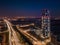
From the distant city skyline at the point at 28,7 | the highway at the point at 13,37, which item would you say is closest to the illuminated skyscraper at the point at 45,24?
the distant city skyline at the point at 28,7

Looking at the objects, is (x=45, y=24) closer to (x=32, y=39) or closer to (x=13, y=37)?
(x=32, y=39)

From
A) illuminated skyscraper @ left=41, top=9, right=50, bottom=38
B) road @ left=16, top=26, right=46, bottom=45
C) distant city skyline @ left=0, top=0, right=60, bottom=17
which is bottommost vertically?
road @ left=16, top=26, right=46, bottom=45

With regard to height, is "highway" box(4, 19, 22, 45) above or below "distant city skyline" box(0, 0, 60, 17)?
below

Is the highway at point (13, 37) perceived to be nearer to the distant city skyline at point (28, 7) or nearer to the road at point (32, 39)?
the road at point (32, 39)

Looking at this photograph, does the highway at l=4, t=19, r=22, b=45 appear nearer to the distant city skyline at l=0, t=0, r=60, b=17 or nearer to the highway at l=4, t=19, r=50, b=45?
the highway at l=4, t=19, r=50, b=45

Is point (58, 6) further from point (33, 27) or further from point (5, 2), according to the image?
point (5, 2)

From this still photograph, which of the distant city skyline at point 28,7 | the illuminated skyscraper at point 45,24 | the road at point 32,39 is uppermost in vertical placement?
the distant city skyline at point 28,7

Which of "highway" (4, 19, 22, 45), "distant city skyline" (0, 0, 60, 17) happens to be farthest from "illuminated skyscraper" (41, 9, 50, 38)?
"highway" (4, 19, 22, 45)

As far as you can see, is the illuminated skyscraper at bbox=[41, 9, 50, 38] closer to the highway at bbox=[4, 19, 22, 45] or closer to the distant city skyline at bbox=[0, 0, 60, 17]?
the distant city skyline at bbox=[0, 0, 60, 17]
